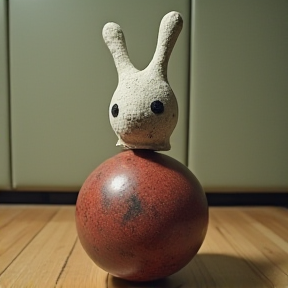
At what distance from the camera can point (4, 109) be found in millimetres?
990

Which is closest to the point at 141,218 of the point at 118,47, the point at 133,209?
the point at 133,209

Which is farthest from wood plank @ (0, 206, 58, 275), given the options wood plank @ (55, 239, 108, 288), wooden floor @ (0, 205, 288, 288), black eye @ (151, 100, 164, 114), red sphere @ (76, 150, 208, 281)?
black eye @ (151, 100, 164, 114)

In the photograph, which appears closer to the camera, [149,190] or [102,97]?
[149,190]

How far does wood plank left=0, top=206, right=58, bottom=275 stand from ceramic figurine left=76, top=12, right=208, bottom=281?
0.72 feet

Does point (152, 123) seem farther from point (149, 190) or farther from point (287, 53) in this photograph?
point (287, 53)

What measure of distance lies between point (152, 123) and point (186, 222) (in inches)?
5.3

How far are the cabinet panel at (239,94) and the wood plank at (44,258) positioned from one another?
0.42m

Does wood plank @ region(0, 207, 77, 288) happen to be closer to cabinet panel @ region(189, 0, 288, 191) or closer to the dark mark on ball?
the dark mark on ball

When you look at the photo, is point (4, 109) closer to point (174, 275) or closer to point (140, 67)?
point (140, 67)

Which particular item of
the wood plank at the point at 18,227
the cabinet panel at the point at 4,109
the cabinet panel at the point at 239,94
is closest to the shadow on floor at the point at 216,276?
the wood plank at the point at 18,227

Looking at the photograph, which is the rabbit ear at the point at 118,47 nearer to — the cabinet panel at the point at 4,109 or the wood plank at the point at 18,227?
the wood plank at the point at 18,227

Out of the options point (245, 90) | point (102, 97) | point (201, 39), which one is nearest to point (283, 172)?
point (245, 90)

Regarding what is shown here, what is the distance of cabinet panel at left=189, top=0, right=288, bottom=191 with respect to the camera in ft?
3.18

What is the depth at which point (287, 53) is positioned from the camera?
99cm
